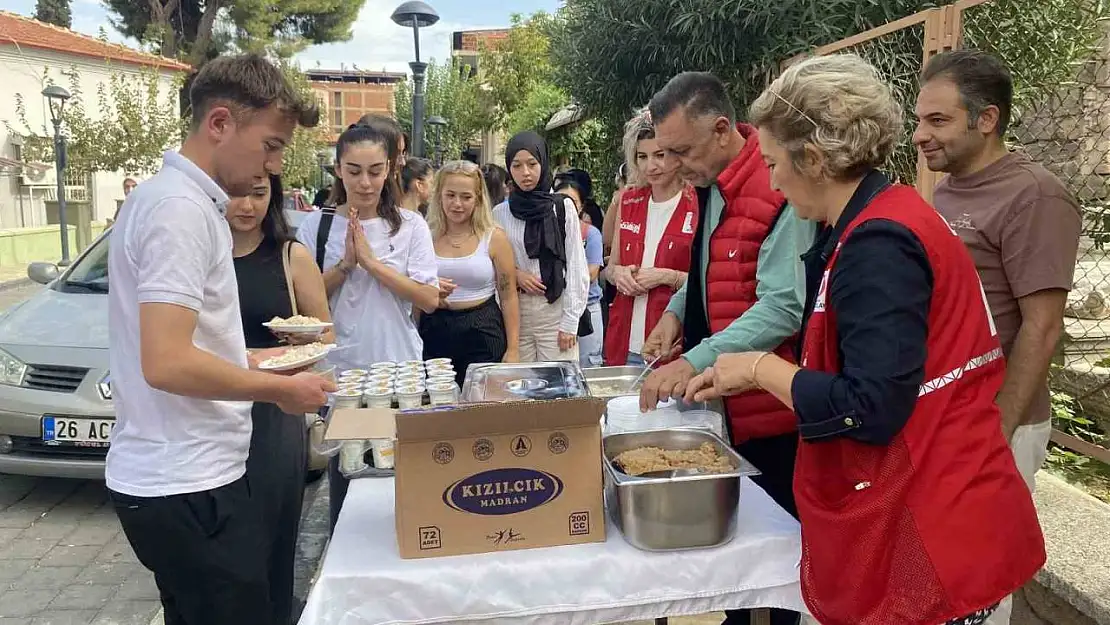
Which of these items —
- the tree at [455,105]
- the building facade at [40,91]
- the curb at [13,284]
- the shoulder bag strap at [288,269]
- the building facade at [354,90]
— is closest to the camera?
the shoulder bag strap at [288,269]

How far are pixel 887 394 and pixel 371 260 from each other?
2.49m

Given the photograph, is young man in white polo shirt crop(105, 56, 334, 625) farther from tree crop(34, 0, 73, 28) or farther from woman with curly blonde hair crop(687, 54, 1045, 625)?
tree crop(34, 0, 73, 28)

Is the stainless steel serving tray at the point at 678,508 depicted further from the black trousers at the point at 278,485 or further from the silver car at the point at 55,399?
the silver car at the point at 55,399

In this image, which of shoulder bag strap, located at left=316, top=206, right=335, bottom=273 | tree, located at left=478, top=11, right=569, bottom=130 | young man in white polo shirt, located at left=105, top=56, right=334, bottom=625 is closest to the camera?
young man in white polo shirt, located at left=105, top=56, right=334, bottom=625

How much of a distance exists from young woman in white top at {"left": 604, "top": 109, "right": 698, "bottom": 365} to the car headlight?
11.0 feet

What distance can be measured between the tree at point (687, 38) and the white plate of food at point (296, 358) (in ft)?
14.9

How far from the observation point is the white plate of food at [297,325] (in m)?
2.53

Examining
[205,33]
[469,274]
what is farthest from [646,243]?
[205,33]

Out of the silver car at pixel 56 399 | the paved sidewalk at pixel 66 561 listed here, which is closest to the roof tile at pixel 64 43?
the silver car at pixel 56 399

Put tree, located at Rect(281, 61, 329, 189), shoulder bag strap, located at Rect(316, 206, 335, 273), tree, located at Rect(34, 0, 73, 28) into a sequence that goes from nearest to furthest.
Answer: shoulder bag strap, located at Rect(316, 206, 335, 273) → tree, located at Rect(281, 61, 329, 189) → tree, located at Rect(34, 0, 73, 28)

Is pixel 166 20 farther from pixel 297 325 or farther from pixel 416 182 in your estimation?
pixel 297 325

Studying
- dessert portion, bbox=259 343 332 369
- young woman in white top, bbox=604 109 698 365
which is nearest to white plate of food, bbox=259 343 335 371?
dessert portion, bbox=259 343 332 369

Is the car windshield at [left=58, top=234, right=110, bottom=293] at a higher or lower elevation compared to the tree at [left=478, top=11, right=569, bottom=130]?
lower

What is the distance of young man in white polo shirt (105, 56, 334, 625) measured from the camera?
169 cm
